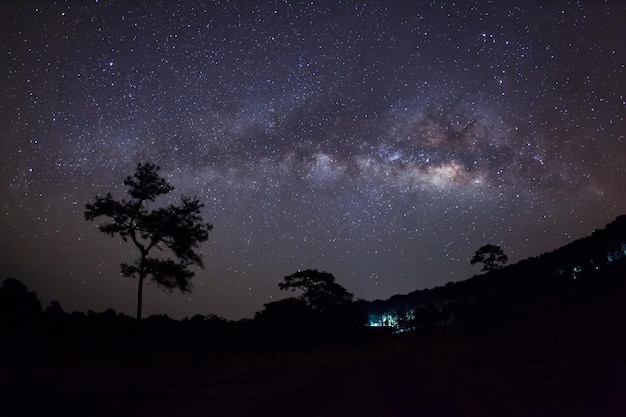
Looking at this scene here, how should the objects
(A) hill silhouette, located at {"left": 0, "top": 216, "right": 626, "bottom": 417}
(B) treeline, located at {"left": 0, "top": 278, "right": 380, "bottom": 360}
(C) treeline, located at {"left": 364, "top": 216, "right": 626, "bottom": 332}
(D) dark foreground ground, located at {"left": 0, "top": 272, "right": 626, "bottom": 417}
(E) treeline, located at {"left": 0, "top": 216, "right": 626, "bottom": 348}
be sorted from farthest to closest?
(C) treeline, located at {"left": 364, "top": 216, "right": 626, "bottom": 332}
(E) treeline, located at {"left": 0, "top": 216, "right": 626, "bottom": 348}
(B) treeline, located at {"left": 0, "top": 278, "right": 380, "bottom": 360}
(A) hill silhouette, located at {"left": 0, "top": 216, "right": 626, "bottom": 417}
(D) dark foreground ground, located at {"left": 0, "top": 272, "right": 626, "bottom": 417}

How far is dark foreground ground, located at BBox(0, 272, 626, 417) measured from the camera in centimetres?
1584

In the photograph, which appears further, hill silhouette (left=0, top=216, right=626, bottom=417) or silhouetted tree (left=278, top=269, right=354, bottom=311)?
silhouetted tree (left=278, top=269, right=354, bottom=311)

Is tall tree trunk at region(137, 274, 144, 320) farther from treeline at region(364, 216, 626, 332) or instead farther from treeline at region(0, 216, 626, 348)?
treeline at region(364, 216, 626, 332)

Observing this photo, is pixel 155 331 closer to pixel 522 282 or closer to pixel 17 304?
pixel 17 304

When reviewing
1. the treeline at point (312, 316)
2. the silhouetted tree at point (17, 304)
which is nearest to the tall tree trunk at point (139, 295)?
the treeline at point (312, 316)

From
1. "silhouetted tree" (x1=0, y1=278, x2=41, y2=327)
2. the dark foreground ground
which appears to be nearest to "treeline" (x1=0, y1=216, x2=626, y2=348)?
"silhouetted tree" (x1=0, y1=278, x2=41, y2=327)

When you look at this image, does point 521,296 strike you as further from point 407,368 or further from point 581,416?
point 581,416

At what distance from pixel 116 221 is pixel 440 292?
50869 millimetres

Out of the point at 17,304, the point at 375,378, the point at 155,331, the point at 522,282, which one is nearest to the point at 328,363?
the point at 375,378

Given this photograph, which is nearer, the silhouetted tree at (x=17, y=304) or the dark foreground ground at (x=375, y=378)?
the dark foreground ground at (x=375, y=378)

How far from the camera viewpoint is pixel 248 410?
18.2 meters

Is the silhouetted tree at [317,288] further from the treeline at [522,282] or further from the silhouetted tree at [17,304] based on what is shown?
the silhouetted tree at [17,304]

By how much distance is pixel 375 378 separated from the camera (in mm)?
22078

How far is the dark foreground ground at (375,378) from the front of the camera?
52.0ft
